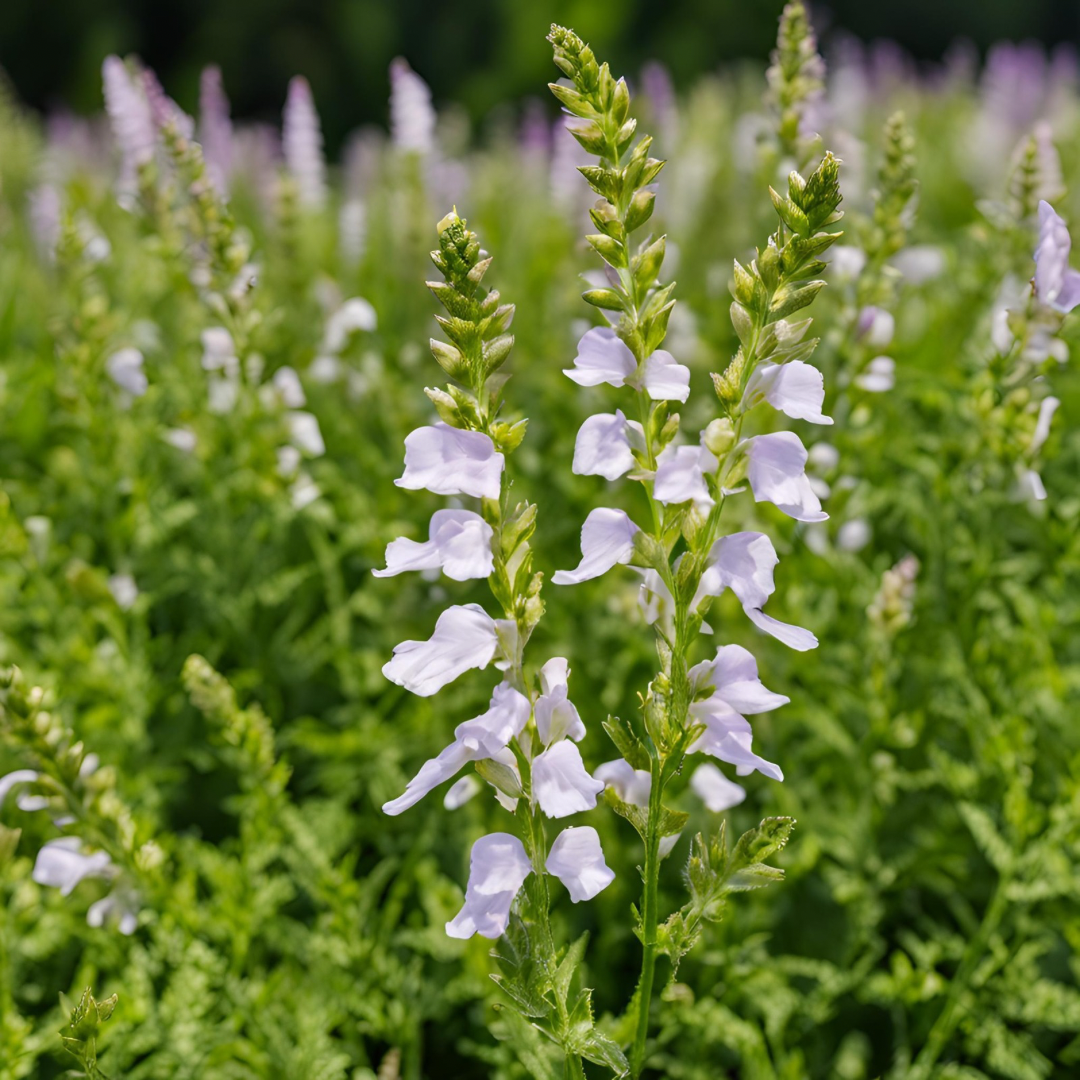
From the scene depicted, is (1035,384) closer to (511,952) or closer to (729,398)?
(729,398)

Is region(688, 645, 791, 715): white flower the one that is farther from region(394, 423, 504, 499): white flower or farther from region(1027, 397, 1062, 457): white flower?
region(1027, 397, 1062, 457): white flower

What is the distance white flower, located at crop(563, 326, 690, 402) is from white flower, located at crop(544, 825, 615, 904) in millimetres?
469

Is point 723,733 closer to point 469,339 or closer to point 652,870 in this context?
point 652,870

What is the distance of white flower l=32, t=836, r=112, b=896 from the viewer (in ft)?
5.16

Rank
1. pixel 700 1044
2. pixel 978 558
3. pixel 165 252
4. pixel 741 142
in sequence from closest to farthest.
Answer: pixel 700 1044, pixel 978 558, pixel 165 252, pixel 741 142

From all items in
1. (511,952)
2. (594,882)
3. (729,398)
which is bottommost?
(511,952)

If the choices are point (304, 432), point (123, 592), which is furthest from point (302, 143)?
point (123, 592)

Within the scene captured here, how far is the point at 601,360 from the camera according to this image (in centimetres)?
112

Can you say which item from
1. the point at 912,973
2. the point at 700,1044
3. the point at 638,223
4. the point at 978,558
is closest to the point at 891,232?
the point at 978,558

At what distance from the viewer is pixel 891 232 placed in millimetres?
2057

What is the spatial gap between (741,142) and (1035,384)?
337cm

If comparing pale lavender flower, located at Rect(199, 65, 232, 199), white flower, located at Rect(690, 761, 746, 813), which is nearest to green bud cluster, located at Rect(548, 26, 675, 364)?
white flower, located at Rect(690, 761, 746, 813)

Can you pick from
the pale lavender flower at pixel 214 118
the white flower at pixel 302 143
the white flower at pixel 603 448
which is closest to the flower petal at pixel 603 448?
the white flower at pixel 603 448

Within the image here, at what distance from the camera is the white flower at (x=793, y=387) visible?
1.10 m
